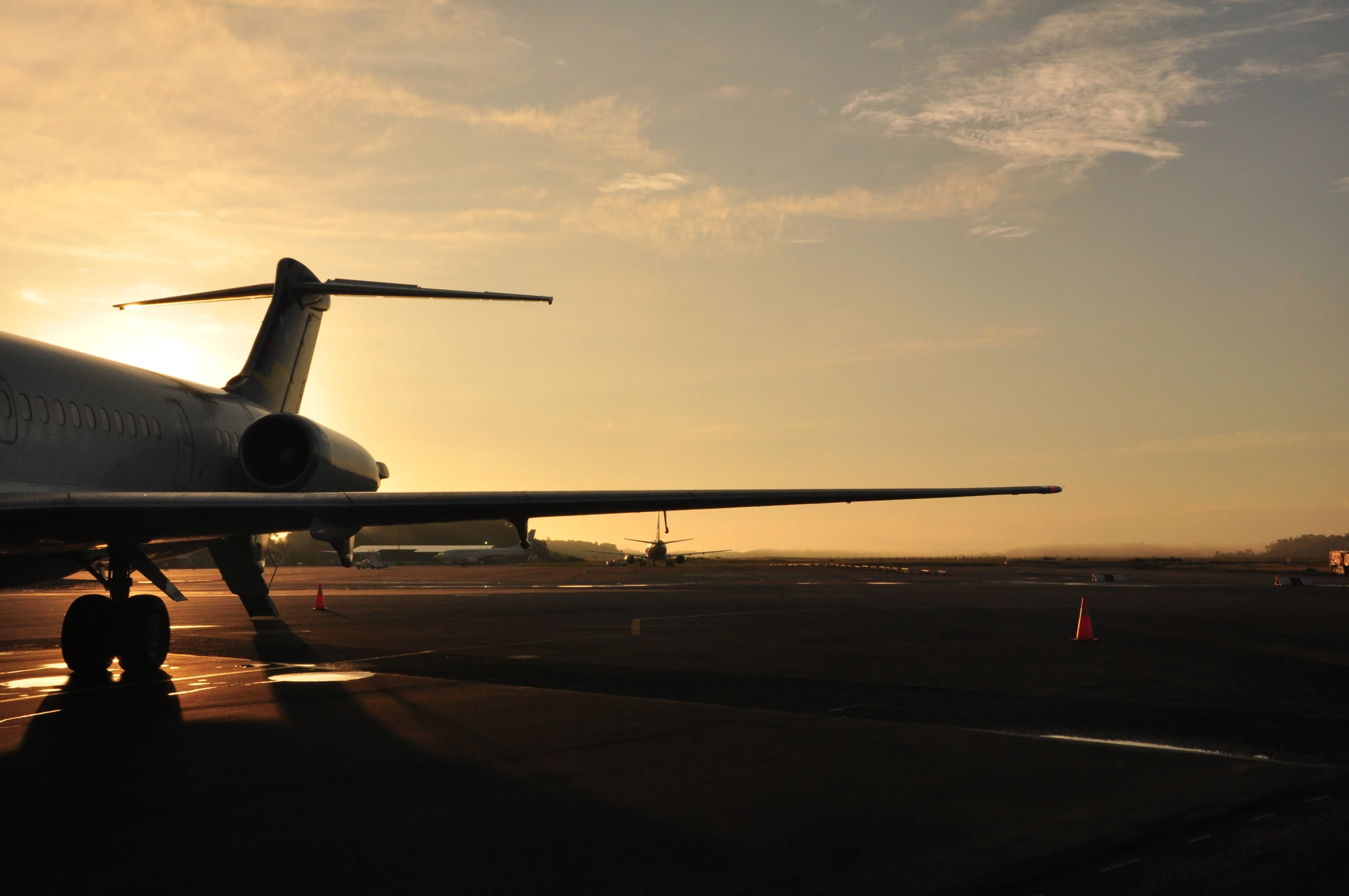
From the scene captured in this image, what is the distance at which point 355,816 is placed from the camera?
595 cm

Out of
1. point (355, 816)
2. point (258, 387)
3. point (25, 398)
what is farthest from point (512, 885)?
point (258, 387)

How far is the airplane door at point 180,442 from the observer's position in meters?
14.8

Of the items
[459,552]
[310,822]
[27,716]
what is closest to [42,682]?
[27,716]

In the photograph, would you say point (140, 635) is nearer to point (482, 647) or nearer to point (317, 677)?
point (317, 677)

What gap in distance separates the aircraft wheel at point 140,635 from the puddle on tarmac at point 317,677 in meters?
1.92

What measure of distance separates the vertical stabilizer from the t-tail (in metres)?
0.01

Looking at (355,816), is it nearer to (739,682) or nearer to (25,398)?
(739,682)

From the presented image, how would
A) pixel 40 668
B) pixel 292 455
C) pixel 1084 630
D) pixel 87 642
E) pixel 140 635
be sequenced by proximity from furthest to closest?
pixel 1084 630
pixel 292 455
pixel 40 668
pixel 140 635
pixel 87 642

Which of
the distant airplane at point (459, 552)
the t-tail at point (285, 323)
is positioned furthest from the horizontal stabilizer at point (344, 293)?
the distant airplane at point (459, 552)

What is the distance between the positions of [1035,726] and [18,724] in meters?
8.66

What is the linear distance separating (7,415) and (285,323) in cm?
857

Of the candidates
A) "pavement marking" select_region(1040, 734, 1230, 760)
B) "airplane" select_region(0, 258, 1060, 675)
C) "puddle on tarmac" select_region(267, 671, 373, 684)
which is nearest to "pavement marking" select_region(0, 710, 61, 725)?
"airplane" select_region(0, 258, 1060, 675)

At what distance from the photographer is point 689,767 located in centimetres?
721

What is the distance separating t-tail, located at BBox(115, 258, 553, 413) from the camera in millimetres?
18812
